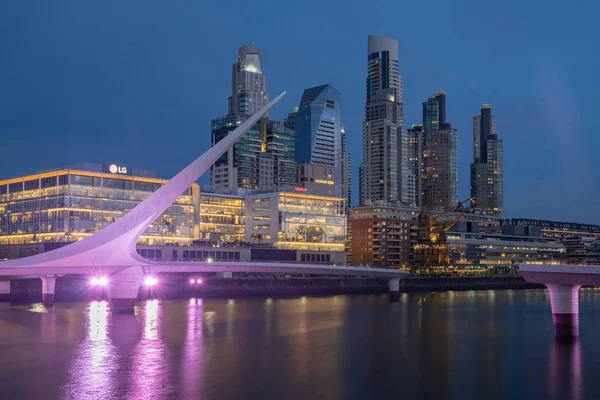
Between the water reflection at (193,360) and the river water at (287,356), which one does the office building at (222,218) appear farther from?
the water reflection at (193,360)

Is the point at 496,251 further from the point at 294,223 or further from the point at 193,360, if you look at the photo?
the point at 193,360

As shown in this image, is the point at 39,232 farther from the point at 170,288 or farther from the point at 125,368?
the point at 125,368

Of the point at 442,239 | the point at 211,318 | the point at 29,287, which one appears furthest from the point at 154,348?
the point at 442,239

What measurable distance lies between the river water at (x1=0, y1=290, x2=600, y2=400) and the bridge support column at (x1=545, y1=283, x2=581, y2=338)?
1059 millimetres

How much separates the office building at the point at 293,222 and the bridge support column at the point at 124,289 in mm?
63095

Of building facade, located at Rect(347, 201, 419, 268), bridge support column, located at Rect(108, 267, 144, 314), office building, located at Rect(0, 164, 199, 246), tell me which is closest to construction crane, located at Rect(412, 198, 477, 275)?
building facade, located at Rect(347, 201, 419, 268)

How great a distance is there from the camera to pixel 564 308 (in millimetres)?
46125

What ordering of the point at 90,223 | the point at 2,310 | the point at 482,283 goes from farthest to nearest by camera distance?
the point at 482,283 < the point at 90,223 < the point at 2,310

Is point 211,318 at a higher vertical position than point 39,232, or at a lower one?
lower

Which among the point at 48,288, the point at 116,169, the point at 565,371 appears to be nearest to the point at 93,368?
the point at 565,371

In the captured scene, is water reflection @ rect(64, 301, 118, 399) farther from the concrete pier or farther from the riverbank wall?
the riverbank wall

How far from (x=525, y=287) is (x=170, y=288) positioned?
73.2 metres

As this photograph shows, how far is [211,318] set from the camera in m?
57.2

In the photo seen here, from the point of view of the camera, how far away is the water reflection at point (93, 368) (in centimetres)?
3011
